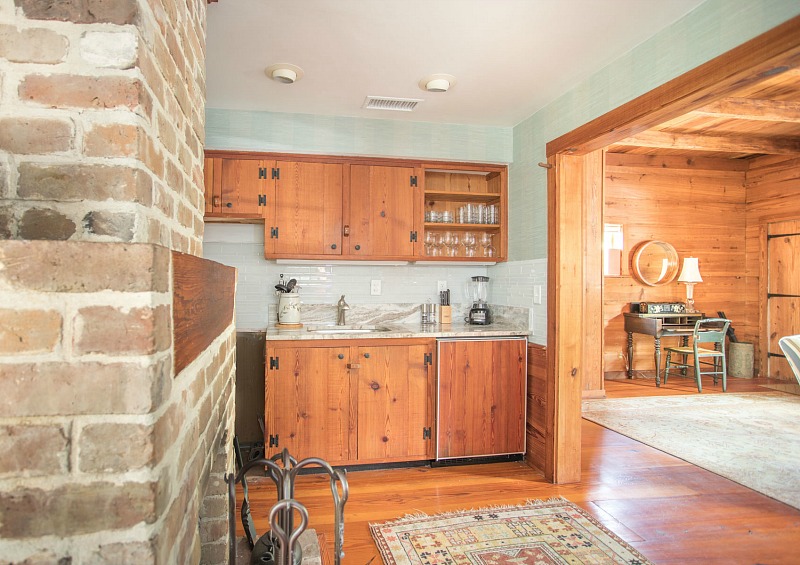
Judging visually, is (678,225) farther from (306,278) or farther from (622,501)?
(306,278)

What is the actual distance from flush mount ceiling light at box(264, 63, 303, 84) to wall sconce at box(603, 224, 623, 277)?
14.6 ft

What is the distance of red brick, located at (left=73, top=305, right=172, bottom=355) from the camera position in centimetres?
67

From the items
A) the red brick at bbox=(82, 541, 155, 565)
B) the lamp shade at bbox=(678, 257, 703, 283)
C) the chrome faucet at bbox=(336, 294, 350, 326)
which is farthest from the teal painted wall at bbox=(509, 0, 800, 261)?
the lamp shade at bbox=(678, 257, 703, 283)

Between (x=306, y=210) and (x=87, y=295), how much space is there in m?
2.91

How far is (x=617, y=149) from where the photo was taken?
5.59 metres

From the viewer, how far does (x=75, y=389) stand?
67cm


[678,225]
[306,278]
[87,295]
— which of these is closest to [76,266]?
[87,295]

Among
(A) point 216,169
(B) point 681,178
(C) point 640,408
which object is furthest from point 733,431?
(A) point 216,169

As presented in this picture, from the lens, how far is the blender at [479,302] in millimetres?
3807

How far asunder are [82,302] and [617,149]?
5.95 meters

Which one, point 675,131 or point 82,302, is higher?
point 675,131

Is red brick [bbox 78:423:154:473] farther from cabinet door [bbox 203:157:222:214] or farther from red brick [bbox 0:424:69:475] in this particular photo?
cabinet door [bbox 203:157:222:214]

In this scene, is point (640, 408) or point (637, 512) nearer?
point (637, 512)

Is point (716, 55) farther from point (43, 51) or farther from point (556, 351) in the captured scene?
point (43, 51)
